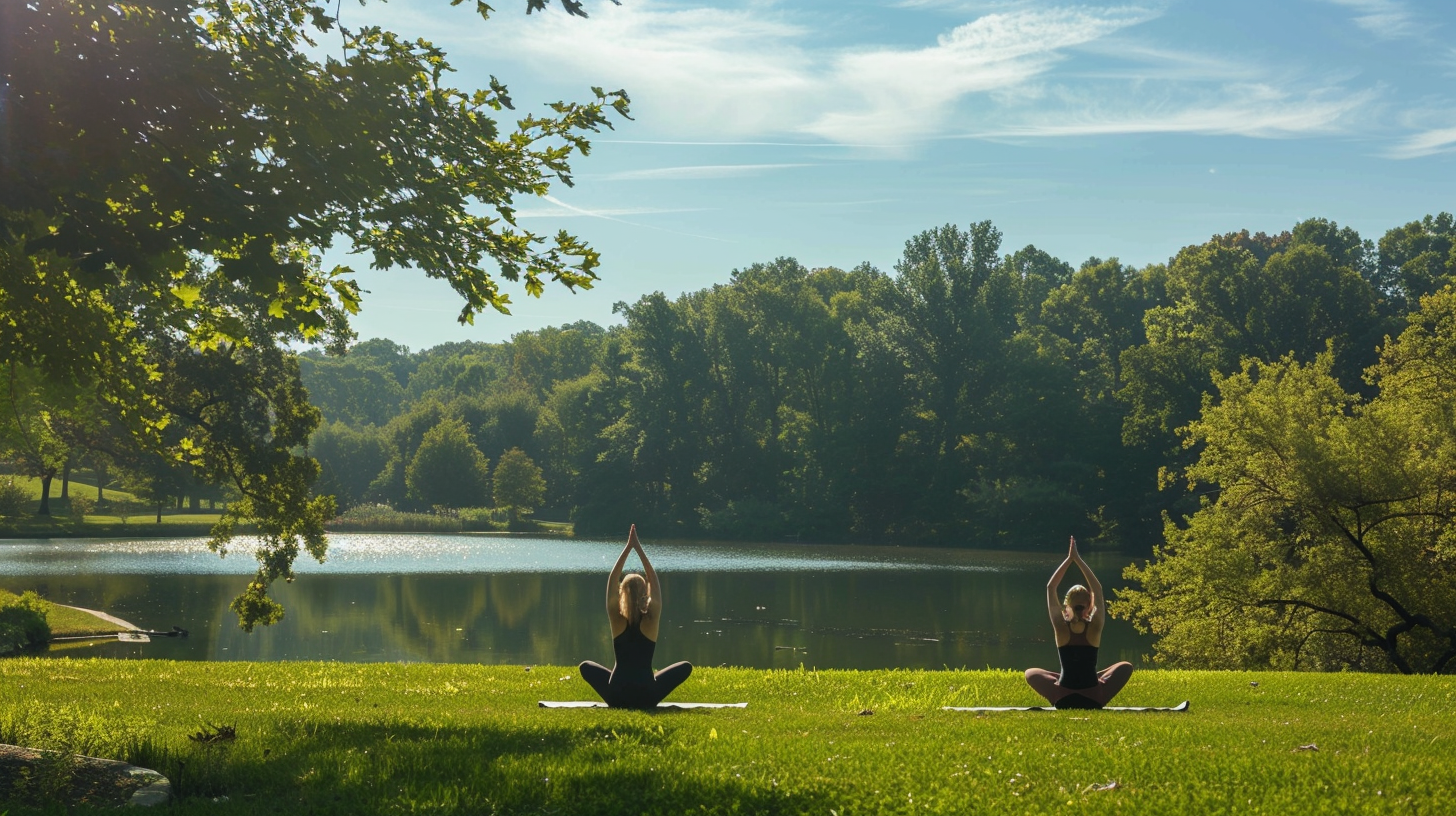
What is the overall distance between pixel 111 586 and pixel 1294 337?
58.1m

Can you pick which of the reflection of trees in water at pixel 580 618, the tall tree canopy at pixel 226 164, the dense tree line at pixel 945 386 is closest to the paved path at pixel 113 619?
the reflection of trees in water at pixel 580 618

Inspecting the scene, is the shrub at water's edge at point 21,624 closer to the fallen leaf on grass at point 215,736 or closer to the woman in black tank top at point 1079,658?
the fallen leaf on grass at point 215,736

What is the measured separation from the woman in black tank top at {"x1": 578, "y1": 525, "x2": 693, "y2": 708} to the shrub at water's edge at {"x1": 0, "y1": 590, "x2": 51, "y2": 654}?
56.1 ft

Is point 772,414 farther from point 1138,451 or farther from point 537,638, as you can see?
point 537,638

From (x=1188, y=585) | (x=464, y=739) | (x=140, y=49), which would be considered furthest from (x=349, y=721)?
(x=1188, y=585)

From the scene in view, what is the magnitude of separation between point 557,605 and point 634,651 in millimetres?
25925

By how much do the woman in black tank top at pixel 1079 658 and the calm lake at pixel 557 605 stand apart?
44.8 ft

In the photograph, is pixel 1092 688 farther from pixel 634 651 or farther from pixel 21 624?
pixel 21 624

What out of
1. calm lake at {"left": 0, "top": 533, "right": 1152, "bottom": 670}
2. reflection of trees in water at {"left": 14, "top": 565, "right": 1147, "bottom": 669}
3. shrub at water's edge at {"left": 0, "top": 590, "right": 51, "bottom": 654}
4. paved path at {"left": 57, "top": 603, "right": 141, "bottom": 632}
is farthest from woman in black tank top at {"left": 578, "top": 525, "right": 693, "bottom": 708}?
paved path at {"left": 57, "top": 603, "right": 141, "bottom": 632}

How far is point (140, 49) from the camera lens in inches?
344

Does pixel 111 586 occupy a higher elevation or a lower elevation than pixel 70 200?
lower

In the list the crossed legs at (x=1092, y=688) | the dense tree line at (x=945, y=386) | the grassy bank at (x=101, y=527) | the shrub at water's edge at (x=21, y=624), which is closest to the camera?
the crossed legs at (x=1092, y=688)

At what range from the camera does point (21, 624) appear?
76.1 feet

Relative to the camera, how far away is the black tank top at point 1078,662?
10156mm
